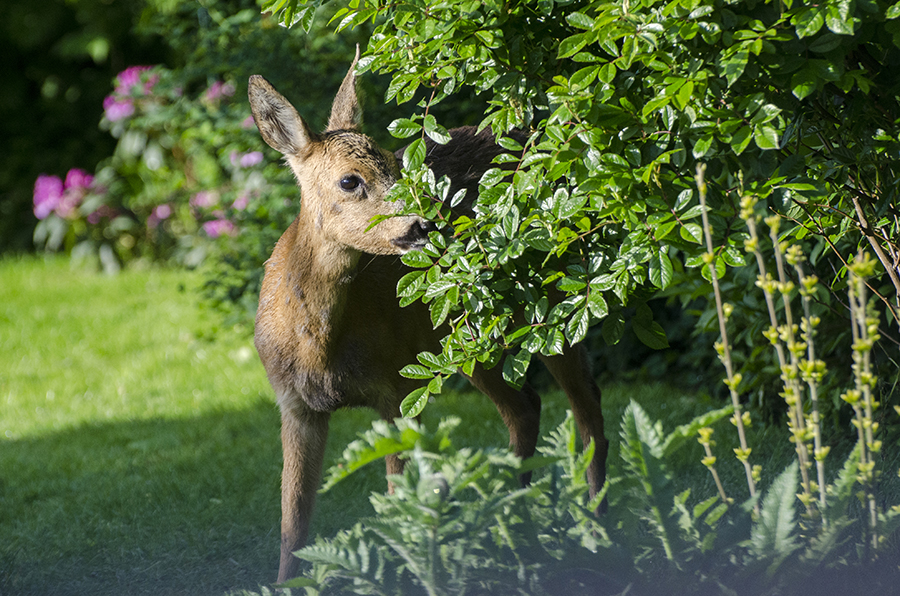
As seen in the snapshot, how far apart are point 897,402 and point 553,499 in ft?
6.80

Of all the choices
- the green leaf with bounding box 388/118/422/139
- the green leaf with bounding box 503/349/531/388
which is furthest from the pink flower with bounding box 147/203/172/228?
the green leaf with bounding box 503/349/531/388

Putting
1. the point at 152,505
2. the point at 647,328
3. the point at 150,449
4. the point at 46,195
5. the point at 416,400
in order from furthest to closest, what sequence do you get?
the point at 46,195, the point at 150,449, the point at 152,505, the point at 647,328, the point at 416,400

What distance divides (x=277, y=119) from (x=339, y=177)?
1.14 ft

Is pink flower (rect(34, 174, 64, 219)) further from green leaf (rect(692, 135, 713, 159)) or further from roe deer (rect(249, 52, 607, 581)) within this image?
green leaf (rect(692, 135, 713, 159))

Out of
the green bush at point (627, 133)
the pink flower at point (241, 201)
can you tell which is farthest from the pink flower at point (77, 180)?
the green bush at point (627, 133)

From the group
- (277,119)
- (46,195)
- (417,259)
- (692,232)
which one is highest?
(46,195)

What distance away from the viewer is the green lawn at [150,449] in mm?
3553

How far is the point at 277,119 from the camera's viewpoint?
3.34 meters

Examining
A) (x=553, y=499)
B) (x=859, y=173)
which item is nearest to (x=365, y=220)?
(x=553, y=499)

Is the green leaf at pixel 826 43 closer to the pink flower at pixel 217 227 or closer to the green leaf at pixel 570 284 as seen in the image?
the green leaf at pixel 570 284

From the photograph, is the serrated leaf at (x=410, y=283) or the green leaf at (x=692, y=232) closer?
the green leaf at (x=692, y=232)

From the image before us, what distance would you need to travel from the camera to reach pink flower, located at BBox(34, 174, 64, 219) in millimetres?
10578

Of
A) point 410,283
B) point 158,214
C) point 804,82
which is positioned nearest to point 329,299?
point 410,283

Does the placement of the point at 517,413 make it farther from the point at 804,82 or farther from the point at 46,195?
the point at 46,195
